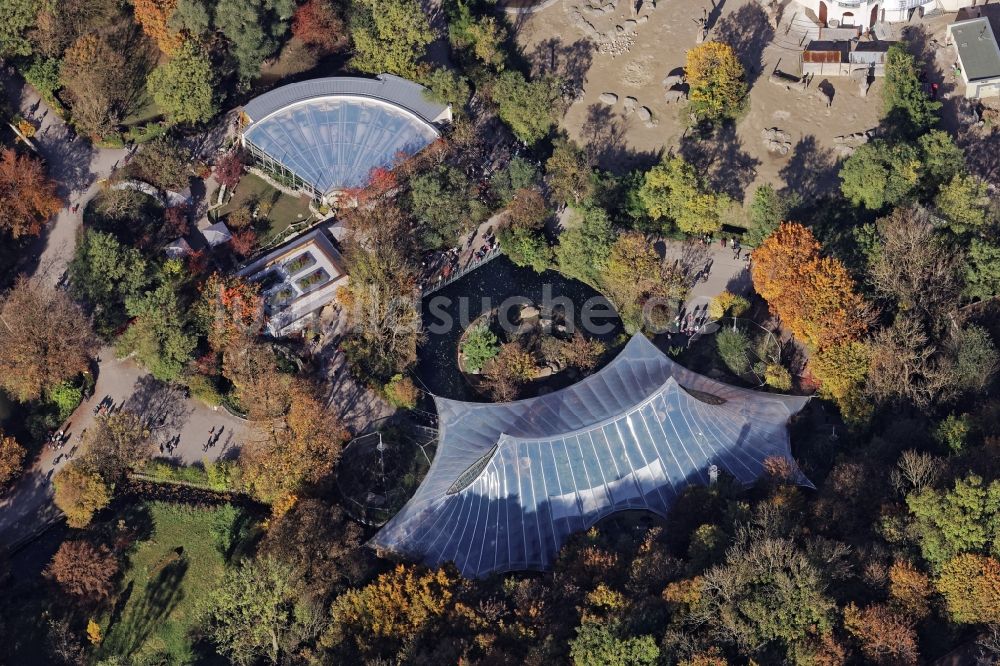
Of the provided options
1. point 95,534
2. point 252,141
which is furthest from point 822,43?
point 95,534

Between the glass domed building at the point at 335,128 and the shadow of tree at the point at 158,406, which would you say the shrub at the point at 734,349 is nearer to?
the glass domed building at the point at 335,128

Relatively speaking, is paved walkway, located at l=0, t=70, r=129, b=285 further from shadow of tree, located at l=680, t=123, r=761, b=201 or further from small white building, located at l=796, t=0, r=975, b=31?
small white building, located at l=796, t=0, r=975, b=31

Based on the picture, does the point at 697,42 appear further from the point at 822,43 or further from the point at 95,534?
the point at 95,534

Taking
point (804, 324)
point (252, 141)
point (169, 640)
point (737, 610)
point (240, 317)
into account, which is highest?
point (252, 141)

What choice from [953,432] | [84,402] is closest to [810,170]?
[953,432]

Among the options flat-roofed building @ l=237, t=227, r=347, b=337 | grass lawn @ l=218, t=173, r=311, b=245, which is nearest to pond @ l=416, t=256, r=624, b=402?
flat-roofed building @ l=237, t=227, r=347, b=337

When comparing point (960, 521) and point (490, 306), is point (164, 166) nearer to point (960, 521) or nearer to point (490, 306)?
point (490, 306)

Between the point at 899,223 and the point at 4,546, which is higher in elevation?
the point at 4,546
